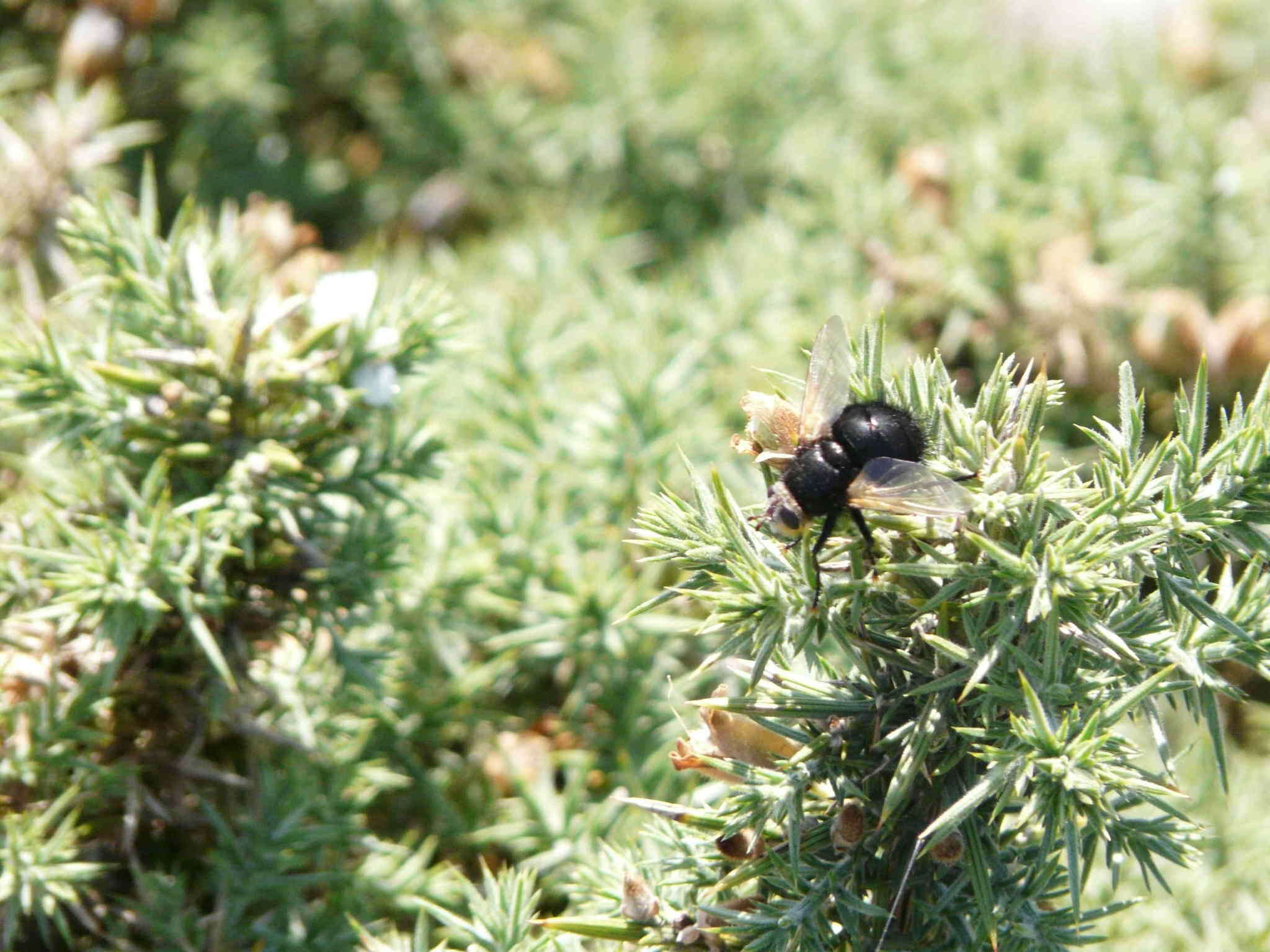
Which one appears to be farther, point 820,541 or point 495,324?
point 495,324

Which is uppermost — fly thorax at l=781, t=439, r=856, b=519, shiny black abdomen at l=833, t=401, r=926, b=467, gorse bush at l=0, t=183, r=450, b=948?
shiny black abdomen at l=833, t=401, r=926, b=467

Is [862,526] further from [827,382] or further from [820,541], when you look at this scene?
[827,382]

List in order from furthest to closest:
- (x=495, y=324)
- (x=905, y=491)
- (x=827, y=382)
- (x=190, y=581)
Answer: (x=495, y=324) < (x=190, y=581) < (x=827, y=382) < (x=905, y=491)

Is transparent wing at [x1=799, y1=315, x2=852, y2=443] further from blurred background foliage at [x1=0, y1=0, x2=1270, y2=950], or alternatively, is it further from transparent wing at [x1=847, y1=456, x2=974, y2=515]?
blurred background foliage at [x1=0, y1=0, x2=1270, y2=950]

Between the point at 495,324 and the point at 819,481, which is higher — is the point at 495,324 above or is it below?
below

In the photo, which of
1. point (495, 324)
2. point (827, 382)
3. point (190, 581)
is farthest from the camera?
Result: point (495, 324)

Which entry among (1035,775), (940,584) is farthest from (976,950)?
(940,584)

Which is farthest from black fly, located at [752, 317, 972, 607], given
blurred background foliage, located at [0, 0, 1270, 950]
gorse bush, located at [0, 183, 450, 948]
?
gorse bush, located at [0, 183, 450, 948]

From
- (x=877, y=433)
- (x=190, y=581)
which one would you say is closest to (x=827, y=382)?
(x=877, y=433)
